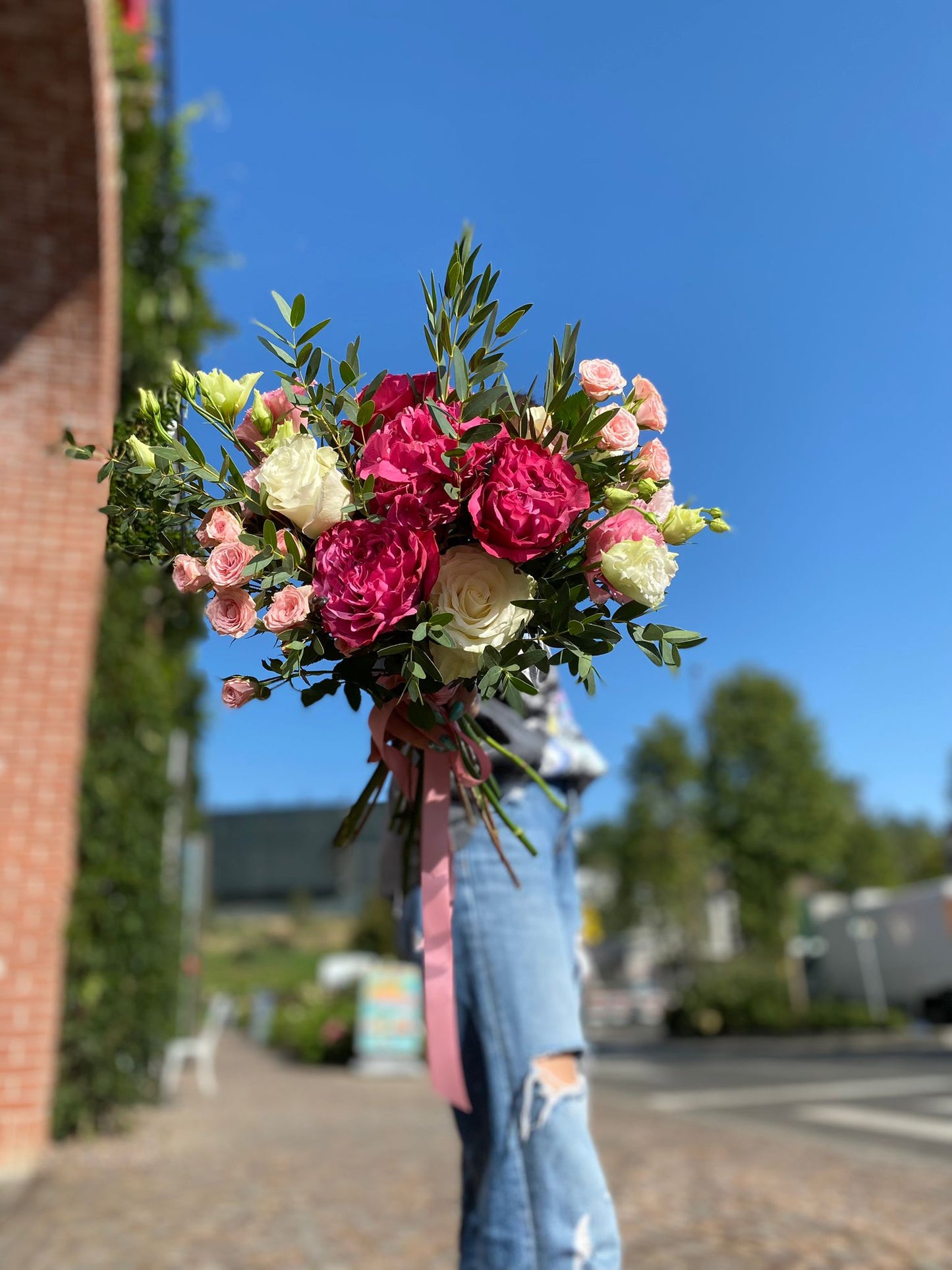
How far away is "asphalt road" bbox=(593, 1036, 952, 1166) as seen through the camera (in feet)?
20.2

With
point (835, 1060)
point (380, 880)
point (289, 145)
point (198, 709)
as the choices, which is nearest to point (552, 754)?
point (380, 880)

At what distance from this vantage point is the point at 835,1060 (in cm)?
1302

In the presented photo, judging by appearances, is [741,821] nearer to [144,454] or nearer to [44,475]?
[44,475]

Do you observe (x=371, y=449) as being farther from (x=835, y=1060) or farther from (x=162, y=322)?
(x=835, y=1060)

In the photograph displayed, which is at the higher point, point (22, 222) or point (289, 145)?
point (22, 222)

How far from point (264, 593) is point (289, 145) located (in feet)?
2.72

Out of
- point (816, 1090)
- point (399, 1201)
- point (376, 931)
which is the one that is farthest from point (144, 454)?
point (376, 931)

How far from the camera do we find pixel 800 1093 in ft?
28.3

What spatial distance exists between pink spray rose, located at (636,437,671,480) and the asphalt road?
500cm

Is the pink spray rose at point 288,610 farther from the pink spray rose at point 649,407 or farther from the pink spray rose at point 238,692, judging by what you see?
the pink spray rose at point 649,407

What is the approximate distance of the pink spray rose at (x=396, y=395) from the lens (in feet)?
3.97

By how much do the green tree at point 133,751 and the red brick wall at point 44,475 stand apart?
478 millimetres

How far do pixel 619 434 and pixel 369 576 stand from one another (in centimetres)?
34

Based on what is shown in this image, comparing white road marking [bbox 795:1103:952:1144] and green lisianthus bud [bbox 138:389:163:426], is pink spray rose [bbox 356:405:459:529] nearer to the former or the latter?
green lisianthus bud [bbox 138:389:163:426]
